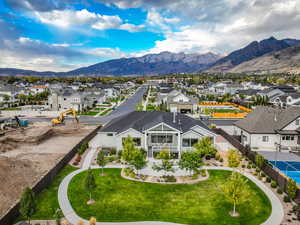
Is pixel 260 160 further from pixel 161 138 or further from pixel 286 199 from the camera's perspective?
pixel 161 138

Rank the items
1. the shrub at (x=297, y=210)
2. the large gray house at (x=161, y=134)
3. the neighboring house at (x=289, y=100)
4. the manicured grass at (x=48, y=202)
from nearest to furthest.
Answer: the shrub at (x=297, y=210) < the manicured grass at (x=48, y=202) < the large gray house at (x=161, y=134) < the neighboring house at (x=289, y=100)

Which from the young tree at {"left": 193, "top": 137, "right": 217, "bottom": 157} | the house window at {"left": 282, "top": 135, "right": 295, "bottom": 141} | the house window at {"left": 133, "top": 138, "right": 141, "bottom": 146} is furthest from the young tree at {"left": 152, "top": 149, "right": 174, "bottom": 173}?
the house window at {"left": 282, "top": 135, "right": 295, "bottom": 141}

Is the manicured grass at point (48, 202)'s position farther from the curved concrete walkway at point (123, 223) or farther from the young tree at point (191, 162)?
the young tree at point (191, 162)

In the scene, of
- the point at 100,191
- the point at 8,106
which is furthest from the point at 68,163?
the point at 8,106

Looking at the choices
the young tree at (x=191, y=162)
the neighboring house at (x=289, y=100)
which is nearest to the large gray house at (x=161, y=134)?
the young tree at (x=191, y=162)

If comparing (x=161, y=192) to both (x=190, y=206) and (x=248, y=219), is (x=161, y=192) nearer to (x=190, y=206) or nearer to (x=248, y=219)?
(x=190, y=206)

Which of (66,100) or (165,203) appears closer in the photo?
(165,203)

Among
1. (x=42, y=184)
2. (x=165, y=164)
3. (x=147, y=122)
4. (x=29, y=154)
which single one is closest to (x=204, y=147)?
(x=165, y=164)
